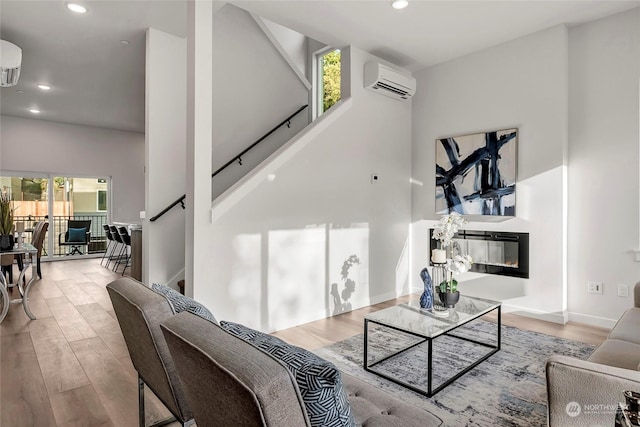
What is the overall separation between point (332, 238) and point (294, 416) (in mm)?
3279

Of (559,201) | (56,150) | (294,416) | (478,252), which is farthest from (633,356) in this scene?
(56,150)

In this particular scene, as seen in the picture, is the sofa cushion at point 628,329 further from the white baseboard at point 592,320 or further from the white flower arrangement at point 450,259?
the white baseboard at point 592,320

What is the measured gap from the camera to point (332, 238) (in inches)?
161

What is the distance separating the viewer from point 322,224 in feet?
13.1

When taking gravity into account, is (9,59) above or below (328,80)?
below

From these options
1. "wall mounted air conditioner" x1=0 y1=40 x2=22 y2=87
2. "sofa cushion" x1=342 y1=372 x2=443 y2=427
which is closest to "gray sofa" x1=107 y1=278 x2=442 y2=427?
"sofa cushion" x1=342 y1=372 x2=443 y2=427

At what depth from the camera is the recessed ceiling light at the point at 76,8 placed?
11.2ft

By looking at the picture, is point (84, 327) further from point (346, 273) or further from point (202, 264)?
point (346, 273)

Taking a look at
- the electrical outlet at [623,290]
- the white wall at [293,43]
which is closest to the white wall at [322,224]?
the white wall at [293,43]

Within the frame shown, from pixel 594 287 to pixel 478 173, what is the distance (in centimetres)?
166

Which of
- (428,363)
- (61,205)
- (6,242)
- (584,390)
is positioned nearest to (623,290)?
(428,363)

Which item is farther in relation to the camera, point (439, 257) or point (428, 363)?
point (439, 257)

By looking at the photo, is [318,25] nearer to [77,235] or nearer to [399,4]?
[399,4]

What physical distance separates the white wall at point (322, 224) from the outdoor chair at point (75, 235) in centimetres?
672
